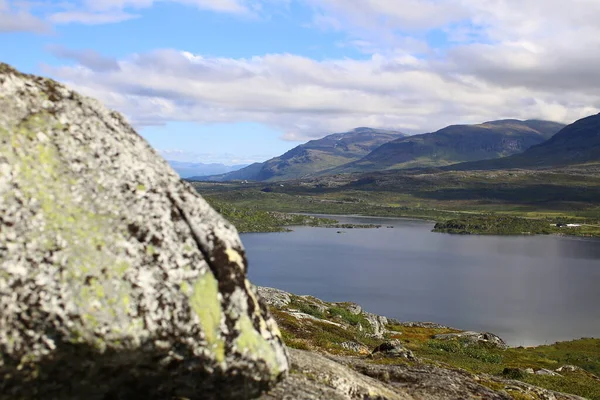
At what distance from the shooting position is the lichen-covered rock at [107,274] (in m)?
8.27

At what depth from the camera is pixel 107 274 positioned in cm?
887

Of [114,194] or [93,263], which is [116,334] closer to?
→ [93,263]

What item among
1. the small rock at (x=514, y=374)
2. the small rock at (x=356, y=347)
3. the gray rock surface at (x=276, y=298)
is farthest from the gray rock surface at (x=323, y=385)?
the gray rock surface at (x=276, y=298)

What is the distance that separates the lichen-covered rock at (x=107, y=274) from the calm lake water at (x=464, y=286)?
9478cm

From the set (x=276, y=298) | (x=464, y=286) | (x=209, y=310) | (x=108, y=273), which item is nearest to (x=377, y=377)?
(x=209, y=310)

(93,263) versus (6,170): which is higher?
(6,170)

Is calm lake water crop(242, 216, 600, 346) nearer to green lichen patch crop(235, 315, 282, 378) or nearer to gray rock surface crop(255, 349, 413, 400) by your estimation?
gray rock surface crop(255, 349, 413, 400)

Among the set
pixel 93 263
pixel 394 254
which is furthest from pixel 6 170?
pixel 394 254

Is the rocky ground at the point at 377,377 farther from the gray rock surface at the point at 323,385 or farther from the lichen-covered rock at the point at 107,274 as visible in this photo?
the lichen-covered rock at the point at 107,274

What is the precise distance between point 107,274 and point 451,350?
5413cm

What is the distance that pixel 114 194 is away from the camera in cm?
984

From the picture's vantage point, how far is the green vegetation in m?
32.6

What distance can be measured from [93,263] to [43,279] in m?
0.82

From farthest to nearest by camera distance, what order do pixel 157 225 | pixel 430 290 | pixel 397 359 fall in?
pixel 430 290 < pixel 397 359 < pixel 157 225
